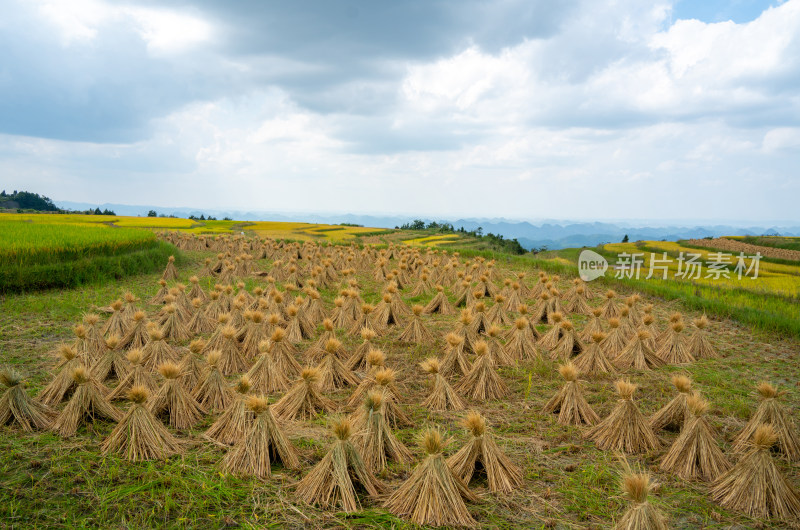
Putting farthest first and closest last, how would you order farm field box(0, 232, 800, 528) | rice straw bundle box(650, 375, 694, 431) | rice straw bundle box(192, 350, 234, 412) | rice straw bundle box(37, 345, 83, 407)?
rice straw bundle box(192, 350, 234, 412) < rice straw bundle box(37, 345, 83, 407) < rice straw bundle box(650, 375, 694, 431) < farm field box(0, 232, 800, 528)

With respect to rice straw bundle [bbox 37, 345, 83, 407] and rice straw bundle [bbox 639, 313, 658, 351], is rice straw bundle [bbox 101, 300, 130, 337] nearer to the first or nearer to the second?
rice straw bundle [bbox 37, 345, 83, 407]

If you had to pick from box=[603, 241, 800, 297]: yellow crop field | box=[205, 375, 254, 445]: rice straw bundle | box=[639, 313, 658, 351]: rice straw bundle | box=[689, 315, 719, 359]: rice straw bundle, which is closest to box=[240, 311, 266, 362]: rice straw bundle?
box=[205, 375, 254, 445]: rice straw bundle

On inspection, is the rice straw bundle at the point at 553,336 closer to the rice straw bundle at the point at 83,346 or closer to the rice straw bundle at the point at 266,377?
the rice straw bundle at the point at 266,377

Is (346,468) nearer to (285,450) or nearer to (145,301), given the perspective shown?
(285,450)

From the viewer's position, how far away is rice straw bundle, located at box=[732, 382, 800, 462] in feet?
17.2

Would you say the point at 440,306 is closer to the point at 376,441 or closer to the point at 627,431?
the point at 627,431

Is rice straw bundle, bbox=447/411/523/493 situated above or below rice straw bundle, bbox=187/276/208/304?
below

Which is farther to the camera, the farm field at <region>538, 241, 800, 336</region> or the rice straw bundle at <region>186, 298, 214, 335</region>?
the farm field at <region>538, 241, 800, 336</region>

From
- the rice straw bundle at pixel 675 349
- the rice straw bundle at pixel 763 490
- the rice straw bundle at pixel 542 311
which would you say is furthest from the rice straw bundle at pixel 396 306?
the rice straw bundle at pixel 763 490

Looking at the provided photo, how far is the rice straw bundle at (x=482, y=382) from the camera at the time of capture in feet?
22.6

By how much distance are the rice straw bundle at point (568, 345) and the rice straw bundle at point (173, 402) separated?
658cm

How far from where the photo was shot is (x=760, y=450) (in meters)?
4.29

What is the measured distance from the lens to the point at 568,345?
895 cm

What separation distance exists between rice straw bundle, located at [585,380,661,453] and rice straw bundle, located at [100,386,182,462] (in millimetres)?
5074
